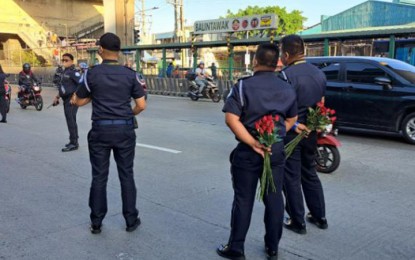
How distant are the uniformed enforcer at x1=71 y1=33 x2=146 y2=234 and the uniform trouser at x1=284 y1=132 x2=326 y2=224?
58.2 inches

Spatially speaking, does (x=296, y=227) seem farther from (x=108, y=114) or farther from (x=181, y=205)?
(x=108, y=114)

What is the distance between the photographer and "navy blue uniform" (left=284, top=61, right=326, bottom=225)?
390 centimetres

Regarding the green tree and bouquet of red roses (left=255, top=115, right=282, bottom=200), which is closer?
bouquet of red roses (left=255, top=115, right=282, bottom=200)

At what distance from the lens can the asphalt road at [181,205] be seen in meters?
3.76

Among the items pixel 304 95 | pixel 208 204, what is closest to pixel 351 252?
pixel 304 95

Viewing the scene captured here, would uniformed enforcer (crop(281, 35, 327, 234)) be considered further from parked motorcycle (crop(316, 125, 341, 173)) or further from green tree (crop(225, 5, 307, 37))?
green tree (crop(225, 5, 307, 37))

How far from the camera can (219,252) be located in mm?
3609

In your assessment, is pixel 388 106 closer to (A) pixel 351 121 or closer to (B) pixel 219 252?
(A) pixel 351 121

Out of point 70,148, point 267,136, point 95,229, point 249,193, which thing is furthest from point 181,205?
point 70,148

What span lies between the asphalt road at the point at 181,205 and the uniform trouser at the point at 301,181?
227 millimetres

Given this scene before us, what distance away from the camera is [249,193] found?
3316 mm

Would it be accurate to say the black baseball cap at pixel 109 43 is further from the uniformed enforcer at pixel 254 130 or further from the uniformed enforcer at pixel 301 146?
the uniformed enforcer at pixel 301 146

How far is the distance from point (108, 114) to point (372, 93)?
21.1ft

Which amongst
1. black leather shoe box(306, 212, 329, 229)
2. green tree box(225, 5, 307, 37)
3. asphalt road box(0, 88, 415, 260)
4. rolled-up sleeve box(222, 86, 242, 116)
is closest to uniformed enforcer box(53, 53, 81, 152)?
asphalt road box(0, 88, 415, 260)
